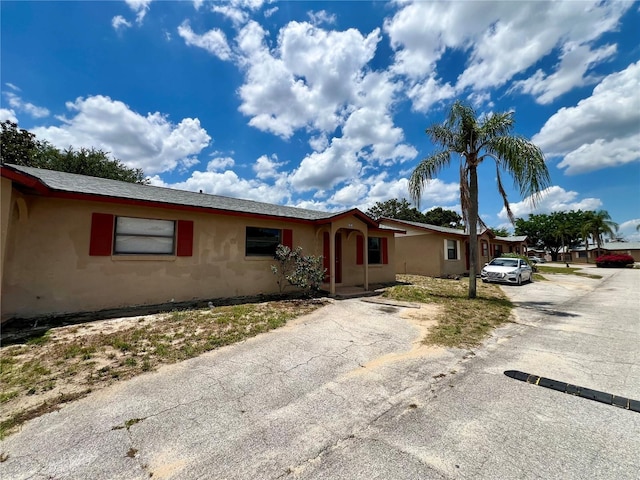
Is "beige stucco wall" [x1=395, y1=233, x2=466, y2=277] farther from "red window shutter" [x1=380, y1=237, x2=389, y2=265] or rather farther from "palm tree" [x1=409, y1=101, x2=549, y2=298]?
"palm tree" [x1=409, y1=101, x2=549, y2=298]

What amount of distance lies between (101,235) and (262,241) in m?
4.56

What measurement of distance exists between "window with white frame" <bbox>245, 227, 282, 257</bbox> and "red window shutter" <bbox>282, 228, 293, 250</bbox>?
150 millimetres

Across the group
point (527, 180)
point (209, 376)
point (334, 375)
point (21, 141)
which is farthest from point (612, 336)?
point (21, 141)

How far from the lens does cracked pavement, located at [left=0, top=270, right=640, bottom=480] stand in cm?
227

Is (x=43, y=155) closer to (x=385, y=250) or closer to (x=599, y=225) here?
(x=385, y=250)

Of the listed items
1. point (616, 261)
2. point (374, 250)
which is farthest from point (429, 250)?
point (616, 261)

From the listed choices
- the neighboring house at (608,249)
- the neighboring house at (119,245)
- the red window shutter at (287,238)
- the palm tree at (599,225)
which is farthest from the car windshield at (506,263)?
the neighboring house at (608,249)

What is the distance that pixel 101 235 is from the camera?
285 inches

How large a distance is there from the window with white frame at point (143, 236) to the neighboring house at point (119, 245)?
0.02m

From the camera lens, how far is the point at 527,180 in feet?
30.5

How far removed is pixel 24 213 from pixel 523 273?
2123 centimetres

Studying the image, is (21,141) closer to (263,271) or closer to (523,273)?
(263,271)

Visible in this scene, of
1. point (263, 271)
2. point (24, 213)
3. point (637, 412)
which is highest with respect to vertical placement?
point (24, 213)

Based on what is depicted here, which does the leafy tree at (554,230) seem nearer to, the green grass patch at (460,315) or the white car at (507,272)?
the white car at (507,272)
